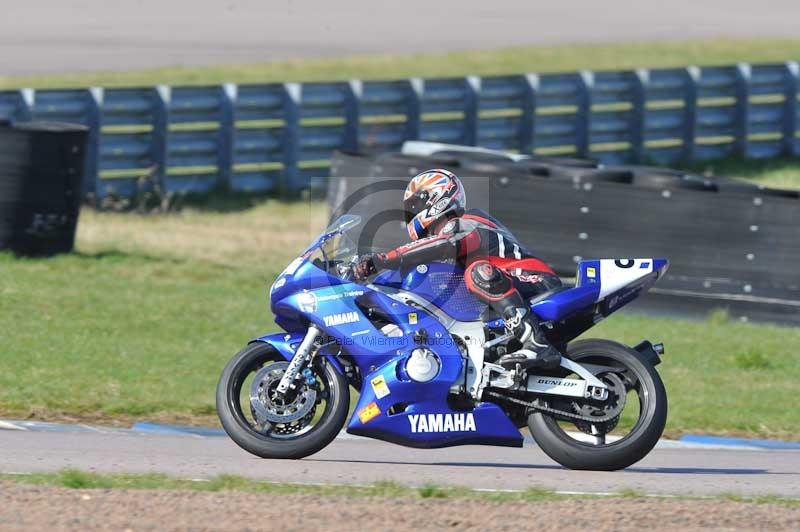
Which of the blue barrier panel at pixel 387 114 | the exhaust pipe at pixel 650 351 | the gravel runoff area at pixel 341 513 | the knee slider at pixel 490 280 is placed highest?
the blue barrier panel at pixel 387 114

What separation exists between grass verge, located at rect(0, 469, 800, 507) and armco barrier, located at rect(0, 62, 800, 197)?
35.3 ft

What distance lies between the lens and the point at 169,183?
18.1 meters

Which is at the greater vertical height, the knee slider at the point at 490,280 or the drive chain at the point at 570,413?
the knee slider at the point at 490,280

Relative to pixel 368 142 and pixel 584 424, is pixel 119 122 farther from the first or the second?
pixel 584 424

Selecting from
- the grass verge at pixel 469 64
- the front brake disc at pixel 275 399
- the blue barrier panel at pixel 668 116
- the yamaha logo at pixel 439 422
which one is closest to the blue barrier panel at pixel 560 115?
the blue barrier panel at pixel 668 116

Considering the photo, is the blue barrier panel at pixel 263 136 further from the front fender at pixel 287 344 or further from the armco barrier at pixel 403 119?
the front fender at pixel 287 344

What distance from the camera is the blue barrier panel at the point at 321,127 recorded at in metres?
19.1

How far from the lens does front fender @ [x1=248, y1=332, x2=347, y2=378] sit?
25.2 ft

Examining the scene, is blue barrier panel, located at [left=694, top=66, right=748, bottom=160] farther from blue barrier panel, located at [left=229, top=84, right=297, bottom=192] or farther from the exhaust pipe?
the exhaust pipe

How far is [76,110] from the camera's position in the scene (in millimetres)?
17266

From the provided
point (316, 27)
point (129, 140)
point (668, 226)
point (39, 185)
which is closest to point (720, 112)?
point (129, 140)

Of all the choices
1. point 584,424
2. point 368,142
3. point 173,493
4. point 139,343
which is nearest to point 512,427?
point 584,424

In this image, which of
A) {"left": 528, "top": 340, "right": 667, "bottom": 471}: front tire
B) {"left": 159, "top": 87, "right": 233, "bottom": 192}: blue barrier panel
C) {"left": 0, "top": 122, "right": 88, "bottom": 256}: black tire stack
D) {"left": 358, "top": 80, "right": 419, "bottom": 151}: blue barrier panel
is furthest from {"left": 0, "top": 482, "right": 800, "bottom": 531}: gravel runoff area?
{"left": 358, "top": 80, "right": 419, "bottom": 151}: blue barrier panel

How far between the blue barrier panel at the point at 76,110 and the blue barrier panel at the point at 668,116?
339 inches
